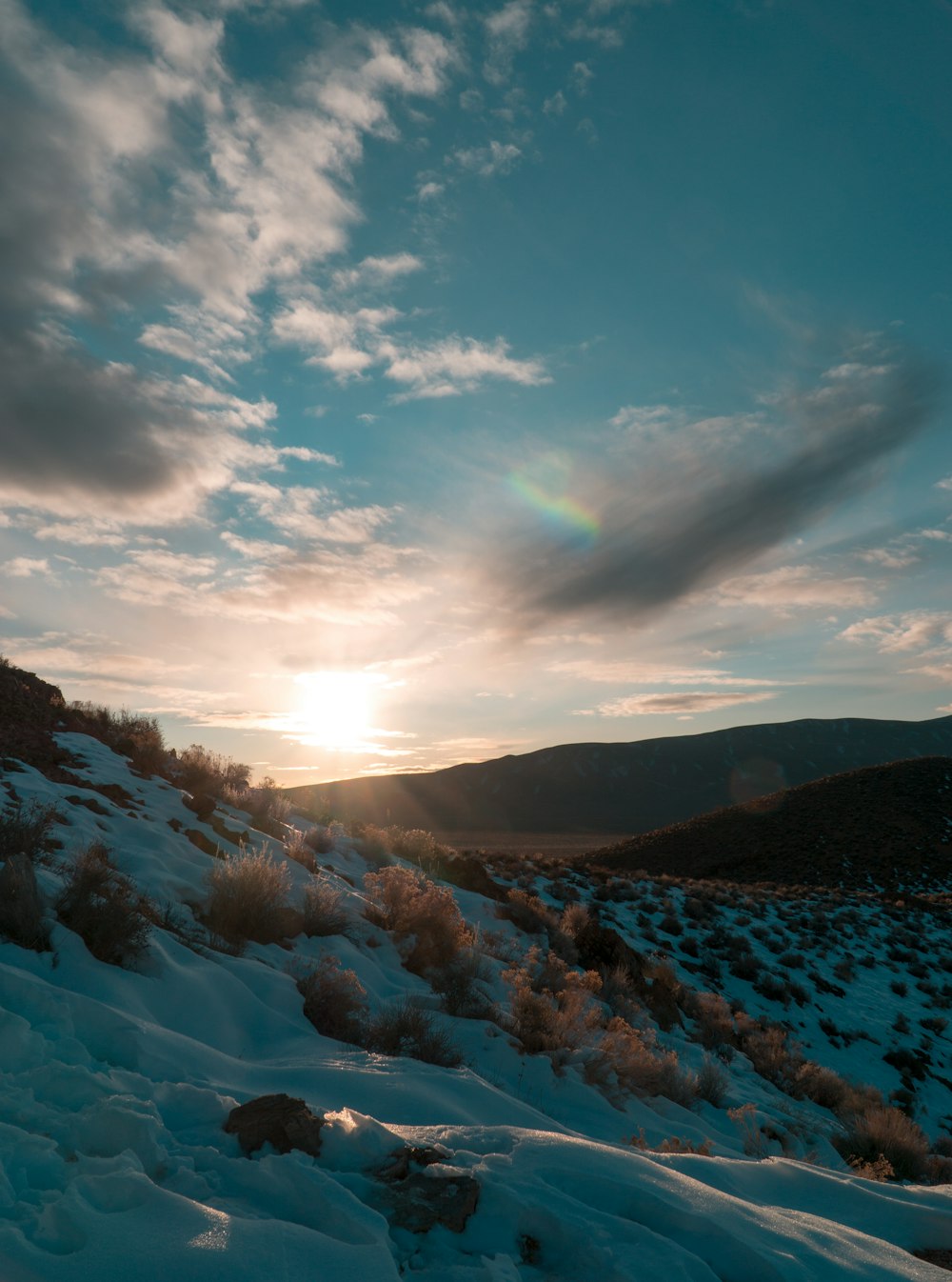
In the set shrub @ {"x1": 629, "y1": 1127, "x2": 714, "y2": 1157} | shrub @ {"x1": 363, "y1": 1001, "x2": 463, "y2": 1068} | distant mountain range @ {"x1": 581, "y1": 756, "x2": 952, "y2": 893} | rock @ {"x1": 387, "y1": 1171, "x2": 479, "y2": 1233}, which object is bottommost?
distant mountain range @ {"x1": 581, "y1": 756, "x2": 952, "y2": 893}

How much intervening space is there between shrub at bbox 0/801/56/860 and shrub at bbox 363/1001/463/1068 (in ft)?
10.4

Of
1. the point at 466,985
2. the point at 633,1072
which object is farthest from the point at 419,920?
the point at 633,1072

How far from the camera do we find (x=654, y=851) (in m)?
46.0

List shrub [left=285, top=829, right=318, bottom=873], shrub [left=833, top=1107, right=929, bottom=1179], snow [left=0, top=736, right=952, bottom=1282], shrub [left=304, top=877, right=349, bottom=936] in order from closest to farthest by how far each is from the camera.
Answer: snow [left=0, top=736, right=952, bottom=1282]
shrub [left=833, top=1107, right=929, bottom=1179]
shrub [left=304, top=877, right=349, bottom=936]
shrub [left=285, top=829, right=318, bottom=873]

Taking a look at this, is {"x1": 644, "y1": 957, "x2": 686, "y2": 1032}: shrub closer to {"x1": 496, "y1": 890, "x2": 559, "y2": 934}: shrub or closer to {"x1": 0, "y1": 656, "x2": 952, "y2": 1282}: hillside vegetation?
{"x1": 0, "y1": 656, "x2": 952, "y2": 1282}: hillside vegetation

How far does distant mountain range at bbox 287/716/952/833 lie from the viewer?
321ft

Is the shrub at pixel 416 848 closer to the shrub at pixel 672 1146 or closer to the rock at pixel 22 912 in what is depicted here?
the shrub at pixel 672 1146

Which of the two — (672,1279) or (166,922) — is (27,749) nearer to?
(166,922)

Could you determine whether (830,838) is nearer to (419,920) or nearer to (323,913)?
(419,920)

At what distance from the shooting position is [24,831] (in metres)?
6.52

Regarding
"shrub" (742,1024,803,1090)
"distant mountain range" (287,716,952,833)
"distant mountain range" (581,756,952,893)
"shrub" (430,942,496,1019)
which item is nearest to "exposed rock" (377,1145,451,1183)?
"shrub" (430,942,496,1019)

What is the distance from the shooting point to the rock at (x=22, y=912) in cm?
470

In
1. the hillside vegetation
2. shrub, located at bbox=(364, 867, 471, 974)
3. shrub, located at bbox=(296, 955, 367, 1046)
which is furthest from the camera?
shrub, located at bbox=(364, 867, 471, 974)

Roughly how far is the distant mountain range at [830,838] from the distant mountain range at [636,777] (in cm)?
3983
